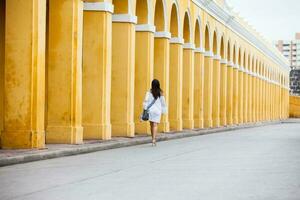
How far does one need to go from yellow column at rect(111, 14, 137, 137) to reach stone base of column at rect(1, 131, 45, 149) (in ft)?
23.7

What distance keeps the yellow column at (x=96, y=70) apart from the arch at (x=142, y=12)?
4.98 m

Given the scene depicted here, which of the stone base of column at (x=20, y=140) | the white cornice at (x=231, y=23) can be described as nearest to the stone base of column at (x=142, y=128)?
the stone base of column at (x=20, y=140)

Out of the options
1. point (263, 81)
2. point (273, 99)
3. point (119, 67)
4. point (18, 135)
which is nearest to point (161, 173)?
point (18, 135)

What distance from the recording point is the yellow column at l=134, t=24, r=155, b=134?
80.8 ft

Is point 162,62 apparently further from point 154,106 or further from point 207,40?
point 207,40

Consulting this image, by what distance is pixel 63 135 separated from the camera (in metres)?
17.3

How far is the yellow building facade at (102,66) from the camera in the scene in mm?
15070

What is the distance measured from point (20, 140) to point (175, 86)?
1566 cm

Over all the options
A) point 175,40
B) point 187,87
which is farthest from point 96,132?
point 187,87

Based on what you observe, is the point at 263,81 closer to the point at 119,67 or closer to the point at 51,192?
the point at 119,67

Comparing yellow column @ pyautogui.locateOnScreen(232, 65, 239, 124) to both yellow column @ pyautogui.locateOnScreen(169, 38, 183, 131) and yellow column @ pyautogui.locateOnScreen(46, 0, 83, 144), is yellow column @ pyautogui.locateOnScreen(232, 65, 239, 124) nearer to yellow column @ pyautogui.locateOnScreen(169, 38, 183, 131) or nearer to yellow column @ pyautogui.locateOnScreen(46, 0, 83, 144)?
yellow column @ pyautogui.locateOnScreen(169, 38, 183, 131)

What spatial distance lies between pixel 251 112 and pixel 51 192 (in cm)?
5160

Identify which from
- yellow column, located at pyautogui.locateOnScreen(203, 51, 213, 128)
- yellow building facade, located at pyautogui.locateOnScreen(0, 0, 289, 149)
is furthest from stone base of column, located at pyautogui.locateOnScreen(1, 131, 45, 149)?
yellow column, located at pyautogui.locateOnScreen(203, 51, 213, 128)

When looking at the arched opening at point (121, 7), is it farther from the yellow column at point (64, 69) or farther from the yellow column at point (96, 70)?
the yellow column at point (64, 69)
